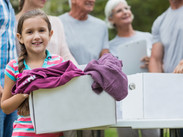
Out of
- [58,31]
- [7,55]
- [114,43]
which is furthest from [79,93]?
[114,43]

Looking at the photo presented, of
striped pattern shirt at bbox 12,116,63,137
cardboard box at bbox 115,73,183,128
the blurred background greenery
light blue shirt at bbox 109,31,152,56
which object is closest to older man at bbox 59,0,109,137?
light blue shirt at bbox 109,31,152,56

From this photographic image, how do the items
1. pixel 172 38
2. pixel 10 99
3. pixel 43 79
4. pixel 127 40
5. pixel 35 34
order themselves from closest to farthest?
1. pixel 43 79
2. pixel 10 99
3. pixel 35 34
4. pixel 172 38
5. pixel 127 40

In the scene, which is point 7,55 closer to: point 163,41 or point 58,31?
point 58,31

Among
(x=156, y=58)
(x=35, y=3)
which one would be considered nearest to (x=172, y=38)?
(x=156, y=58)

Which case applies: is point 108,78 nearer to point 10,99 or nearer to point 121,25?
point 10,99

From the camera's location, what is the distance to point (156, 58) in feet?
10.3

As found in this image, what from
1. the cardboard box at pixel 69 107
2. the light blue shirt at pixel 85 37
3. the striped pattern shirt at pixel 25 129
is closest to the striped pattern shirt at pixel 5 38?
the striped pattern shirt at pixel 25 129

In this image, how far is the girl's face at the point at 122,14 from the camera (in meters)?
3.78

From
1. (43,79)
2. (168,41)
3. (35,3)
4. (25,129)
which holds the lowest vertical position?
(25,129)

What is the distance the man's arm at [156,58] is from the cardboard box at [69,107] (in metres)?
1.38

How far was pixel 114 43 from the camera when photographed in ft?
12.1

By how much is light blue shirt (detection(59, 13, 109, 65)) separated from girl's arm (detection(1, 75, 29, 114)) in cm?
120

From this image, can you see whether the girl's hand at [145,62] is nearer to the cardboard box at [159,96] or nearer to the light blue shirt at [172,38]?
the light blue shirt at [172,38]

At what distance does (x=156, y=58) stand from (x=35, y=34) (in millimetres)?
1392
